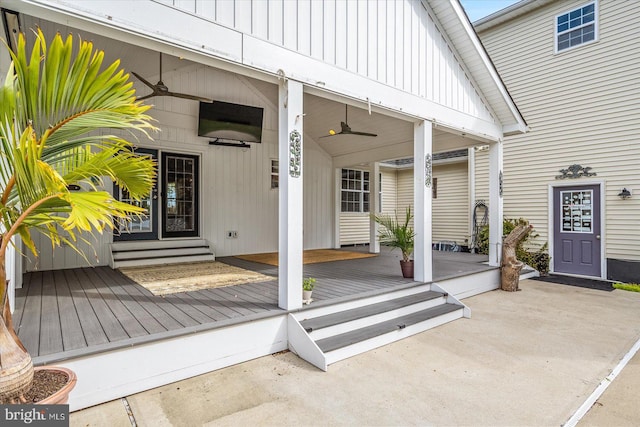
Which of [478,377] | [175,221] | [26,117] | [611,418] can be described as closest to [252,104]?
[175,221]

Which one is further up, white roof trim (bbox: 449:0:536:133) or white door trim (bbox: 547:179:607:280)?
white roof trim (bbox: 449:0:536:133)

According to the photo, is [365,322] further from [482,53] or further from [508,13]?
[508,13]

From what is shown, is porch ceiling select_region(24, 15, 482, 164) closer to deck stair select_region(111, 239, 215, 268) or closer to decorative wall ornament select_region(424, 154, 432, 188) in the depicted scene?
decorative wall ornament select_region(424, 154, 432, 188)

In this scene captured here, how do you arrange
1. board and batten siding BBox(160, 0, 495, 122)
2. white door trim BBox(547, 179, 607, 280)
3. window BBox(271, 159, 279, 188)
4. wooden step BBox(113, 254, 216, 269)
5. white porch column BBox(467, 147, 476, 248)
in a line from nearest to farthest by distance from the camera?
board and batten siding BBox(160, 0, 495, 122) < wooden step BBox(113, 254, 216, 269) < white door trim BBox(547, 179, 607, 280) < window BBox(271, 159, 279, 188) < white porch column BBox(467, 147, 476, 248)

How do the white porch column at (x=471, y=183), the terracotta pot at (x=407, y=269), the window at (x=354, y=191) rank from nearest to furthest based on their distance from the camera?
the terracotta pot at (x=407, y=269), the white porch column at (x=471, y=183), the window at (x=354, y=191)

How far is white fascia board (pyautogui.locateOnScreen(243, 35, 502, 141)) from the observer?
10.5 feet

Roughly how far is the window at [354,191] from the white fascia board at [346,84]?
4182 mm

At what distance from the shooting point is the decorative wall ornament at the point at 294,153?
3.39 metres

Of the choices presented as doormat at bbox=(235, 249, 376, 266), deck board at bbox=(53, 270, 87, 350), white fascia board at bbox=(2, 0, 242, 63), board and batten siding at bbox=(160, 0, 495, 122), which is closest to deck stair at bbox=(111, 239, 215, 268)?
doormat at bbox=(235, 249, 376, 266)

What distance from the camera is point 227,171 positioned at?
7.27 metres

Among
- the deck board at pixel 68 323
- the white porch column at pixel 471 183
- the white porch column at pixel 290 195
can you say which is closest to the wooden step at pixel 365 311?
the white porch column at pixel 290 195

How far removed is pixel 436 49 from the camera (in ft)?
17.1

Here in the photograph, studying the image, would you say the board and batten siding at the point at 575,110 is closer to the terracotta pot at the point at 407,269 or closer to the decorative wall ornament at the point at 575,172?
the decorative wall ornament at the point at 575,172

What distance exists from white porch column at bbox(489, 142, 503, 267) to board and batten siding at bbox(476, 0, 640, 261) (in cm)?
233
